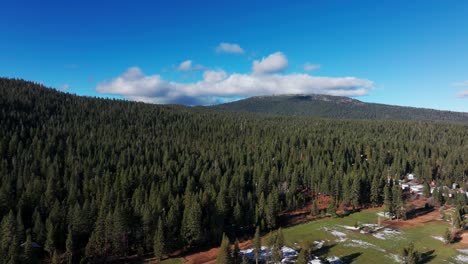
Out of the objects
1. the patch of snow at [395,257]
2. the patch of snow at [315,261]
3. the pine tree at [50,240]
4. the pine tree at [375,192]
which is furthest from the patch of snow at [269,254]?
the pine tree at [375,192]

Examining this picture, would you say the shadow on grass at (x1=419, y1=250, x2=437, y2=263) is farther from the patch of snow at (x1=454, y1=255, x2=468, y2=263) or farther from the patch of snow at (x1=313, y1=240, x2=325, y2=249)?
the patch of snow at (x1=313, y1=240, x2=325, y2=249)

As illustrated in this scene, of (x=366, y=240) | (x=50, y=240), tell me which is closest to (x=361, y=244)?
(x=366, y=240)

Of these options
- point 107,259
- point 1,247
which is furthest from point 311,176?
point 1,247

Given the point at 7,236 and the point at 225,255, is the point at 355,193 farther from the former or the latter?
the point at 7,236

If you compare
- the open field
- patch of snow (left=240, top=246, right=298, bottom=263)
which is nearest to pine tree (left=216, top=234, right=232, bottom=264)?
patch of snow (left=240, top=246, right=298, bottom=263)

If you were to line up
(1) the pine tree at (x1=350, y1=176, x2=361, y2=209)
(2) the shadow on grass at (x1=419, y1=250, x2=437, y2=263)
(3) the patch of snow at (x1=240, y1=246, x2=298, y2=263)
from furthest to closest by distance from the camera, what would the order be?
(1) the pine tree at (x1=350, y1=176, x2=361, y2=209) < (2) the shadow on grass at (x1=419, y1=250, x2=437, y2=263) < (3) the patch of snow at (x1=240, y1=246, x2=298, y2=263)

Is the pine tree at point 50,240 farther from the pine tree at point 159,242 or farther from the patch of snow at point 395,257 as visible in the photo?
the patch of snow at point 395,257

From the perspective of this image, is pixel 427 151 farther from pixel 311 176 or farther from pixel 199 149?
pixel 199 149
